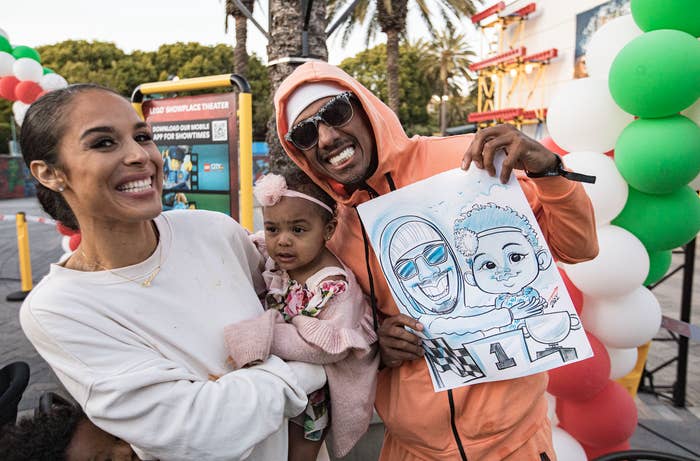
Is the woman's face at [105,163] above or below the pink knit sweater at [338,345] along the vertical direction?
above

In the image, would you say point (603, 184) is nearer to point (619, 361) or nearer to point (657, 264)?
point (657, 264)

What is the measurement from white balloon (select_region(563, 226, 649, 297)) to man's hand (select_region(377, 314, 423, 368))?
1601mm

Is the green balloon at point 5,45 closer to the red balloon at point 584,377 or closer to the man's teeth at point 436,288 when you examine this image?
the man's teeth at point 436,288

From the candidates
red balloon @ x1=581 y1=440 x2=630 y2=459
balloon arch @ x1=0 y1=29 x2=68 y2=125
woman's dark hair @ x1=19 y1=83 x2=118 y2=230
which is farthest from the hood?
balloon arch @ x1=0 y1=29 x2=68 y2=125

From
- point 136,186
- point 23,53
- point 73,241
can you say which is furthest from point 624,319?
point 23,53

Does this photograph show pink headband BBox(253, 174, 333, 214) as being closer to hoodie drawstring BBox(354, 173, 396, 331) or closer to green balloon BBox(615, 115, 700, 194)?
hoodie drawstring BBox(354, 173, 396, 331)

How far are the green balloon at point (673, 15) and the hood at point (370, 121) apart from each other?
1.81 m

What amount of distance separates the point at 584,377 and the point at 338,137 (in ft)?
7.00

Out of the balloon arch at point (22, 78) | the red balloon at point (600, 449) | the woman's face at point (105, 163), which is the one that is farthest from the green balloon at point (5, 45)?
the red balloon at point (600, 449)

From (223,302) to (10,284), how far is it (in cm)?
875

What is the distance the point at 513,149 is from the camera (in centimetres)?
145

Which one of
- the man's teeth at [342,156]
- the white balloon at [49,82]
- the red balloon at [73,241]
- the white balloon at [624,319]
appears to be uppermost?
the white balloon at [49,82]

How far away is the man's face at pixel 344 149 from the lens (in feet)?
5.61

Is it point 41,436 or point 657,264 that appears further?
point 657,264
